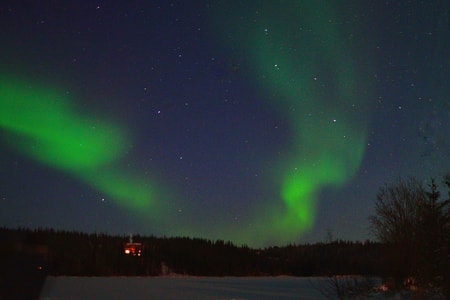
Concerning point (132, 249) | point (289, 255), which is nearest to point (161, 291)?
point (132, 249)

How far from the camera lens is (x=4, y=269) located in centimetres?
778

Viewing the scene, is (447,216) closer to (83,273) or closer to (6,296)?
(6,296)

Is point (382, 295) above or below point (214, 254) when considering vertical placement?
below

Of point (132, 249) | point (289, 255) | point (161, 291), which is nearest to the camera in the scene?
point (161, 291)

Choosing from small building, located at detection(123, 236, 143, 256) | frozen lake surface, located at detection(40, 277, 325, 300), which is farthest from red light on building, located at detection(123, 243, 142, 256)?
frozen lake surface, located at detection(40, 277, 325, 300)

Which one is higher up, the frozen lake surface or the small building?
the small building

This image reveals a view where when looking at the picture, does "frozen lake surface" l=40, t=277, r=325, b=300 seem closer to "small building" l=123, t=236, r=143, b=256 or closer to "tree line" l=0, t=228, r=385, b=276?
"tree line" l=0, t=228, r=385, b=276

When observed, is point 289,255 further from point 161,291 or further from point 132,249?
point 161,291

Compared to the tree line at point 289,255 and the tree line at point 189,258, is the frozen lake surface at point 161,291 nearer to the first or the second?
the tree line at point 289,255

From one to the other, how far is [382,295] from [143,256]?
43.6 metres

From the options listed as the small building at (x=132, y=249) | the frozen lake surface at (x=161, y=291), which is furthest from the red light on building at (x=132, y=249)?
the frozen lake surface at (x=161, y=291)

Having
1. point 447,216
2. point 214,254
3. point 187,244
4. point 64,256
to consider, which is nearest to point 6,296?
point 447,216

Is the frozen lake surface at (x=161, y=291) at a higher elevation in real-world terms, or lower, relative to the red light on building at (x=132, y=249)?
lower

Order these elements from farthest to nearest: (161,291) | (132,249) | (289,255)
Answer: (289,255) → (132,249) → (161,291)
